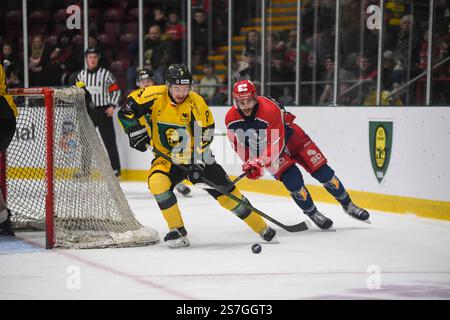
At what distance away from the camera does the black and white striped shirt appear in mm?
8367

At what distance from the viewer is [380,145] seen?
6301mm

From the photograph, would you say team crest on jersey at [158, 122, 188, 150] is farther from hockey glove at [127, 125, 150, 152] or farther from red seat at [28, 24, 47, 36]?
red seat at [28, 24, 47, 36]

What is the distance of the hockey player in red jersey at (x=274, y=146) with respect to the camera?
502cm

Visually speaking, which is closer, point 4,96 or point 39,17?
point 4,96

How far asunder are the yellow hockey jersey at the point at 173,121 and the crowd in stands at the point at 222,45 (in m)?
3.16

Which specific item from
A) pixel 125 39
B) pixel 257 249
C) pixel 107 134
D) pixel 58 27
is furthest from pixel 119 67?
pixel 257 249

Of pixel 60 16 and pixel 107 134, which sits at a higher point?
pixel 60 16

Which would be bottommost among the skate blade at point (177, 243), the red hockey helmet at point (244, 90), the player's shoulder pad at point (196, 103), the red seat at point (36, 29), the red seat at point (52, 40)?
the skate blade at point (177, 243)

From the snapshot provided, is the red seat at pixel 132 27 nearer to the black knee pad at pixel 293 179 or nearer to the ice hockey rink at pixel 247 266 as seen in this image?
the ice hockey rink at pixel 247 266

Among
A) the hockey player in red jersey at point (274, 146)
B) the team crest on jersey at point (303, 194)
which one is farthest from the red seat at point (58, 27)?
the team crest on jersey at point (303, 194)

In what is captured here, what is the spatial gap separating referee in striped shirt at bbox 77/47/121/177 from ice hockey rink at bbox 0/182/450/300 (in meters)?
2.79

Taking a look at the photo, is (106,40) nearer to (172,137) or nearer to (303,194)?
(303,194)

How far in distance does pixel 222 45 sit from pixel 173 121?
17.4ft
